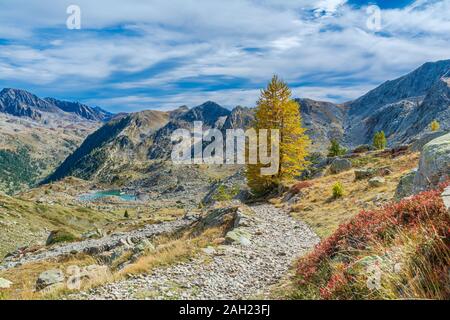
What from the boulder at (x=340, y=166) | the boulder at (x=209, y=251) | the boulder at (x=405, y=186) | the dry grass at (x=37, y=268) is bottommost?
the dry grass at (x=37, y=268)

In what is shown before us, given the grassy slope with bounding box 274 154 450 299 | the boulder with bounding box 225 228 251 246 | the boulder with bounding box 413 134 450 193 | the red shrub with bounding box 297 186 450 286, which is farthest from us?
the boulder with bounding box 225 228 251 246

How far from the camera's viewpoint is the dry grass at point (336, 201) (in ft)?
79.8

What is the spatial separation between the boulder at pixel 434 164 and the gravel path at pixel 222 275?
21.3 feet

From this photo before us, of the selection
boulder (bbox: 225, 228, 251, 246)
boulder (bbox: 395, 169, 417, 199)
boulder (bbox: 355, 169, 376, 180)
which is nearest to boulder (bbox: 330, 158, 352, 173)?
boulder (bbox: 355, 169, 376, 180)

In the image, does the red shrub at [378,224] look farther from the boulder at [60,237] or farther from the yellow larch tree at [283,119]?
the boulder at [60,237]

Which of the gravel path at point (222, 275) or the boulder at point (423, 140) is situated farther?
the boulder at point (423, 140)

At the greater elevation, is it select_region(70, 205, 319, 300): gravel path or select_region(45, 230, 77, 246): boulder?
select_region(70, 205, 319, 300): gravel path

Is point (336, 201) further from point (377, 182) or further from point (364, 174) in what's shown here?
point (364, 174)

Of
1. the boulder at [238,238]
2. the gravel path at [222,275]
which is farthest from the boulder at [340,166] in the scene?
the boulder at [238,238]

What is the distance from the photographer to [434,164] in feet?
54.0

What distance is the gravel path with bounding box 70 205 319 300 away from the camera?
445 inches

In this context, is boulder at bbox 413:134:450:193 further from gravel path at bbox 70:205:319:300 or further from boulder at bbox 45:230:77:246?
boulder at bbox 45:230:77:246

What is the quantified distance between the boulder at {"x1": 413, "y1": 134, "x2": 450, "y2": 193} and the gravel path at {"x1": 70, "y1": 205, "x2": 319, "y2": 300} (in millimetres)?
6496
